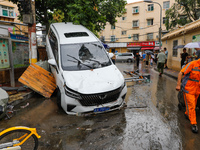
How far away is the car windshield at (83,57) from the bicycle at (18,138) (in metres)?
2.68

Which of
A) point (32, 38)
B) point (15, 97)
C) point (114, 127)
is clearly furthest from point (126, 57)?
point (114, 127)

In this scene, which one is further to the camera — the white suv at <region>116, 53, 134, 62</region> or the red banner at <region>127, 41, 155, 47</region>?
the red banner at <region>127, 41, 155, 47</region>

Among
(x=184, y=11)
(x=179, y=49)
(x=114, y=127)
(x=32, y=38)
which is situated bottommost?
(x=114, y=127)

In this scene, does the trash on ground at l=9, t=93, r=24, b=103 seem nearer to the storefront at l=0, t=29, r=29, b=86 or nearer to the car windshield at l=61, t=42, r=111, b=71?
the storefront at l=0, t=29, r=29, b=86

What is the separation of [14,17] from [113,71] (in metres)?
22.3

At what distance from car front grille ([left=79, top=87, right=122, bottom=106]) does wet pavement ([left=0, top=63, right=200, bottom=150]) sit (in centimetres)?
42

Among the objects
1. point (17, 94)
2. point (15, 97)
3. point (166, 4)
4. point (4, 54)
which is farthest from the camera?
point (166, 4)

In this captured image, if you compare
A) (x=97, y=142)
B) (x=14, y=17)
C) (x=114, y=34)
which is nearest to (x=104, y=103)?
(x=97, y=142)

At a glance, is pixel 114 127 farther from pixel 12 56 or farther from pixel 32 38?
pixel 12 56

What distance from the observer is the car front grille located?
4.09m

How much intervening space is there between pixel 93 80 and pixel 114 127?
137 centimetres

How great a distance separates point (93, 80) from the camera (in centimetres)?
445

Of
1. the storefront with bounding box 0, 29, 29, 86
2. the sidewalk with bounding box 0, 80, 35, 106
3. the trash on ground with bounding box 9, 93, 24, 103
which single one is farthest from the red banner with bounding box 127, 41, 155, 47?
the trash on ground with bounding box 9, 93, 24, 103

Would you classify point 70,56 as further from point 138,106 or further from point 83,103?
point 138,106
